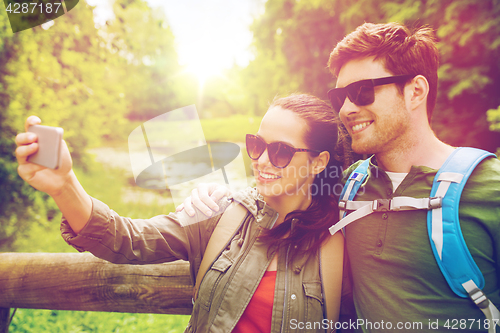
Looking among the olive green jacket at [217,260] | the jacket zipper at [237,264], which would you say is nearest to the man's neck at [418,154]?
the olive green jacket at [217,260]

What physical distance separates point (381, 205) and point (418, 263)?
314mm

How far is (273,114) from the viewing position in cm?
178

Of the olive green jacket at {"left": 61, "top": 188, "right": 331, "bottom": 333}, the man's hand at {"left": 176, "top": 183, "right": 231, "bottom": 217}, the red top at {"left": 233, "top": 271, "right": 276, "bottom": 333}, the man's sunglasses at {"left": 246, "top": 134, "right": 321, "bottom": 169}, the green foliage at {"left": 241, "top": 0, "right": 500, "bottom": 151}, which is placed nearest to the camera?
Result: the olive green jacket at {"left": 61, "top": 188, "right": 331, "bottom": 333}

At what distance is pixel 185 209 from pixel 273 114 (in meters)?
0.78

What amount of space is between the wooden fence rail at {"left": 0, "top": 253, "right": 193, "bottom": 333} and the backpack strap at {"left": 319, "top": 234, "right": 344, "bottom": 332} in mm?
826

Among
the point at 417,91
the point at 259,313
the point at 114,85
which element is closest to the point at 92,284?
the point at 259,313

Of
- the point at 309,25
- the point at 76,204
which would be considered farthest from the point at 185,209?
the point at 309,25

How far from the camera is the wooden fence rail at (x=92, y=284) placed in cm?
179

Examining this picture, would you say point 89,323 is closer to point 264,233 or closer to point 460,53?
point 264,233

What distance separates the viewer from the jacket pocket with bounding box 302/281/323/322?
4.66 feet

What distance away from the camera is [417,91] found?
1681 millimetres

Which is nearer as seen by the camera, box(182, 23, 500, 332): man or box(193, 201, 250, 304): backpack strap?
box(182, 23, 500, 332): man

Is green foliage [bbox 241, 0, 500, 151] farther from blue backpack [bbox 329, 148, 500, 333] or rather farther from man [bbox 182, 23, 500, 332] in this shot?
blue backpack [bbox 329, 148, 500, 333]

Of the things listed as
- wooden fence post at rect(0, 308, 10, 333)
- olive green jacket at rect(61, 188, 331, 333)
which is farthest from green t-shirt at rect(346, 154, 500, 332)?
wooden fence post at rect(0, 308, 10, 333)
